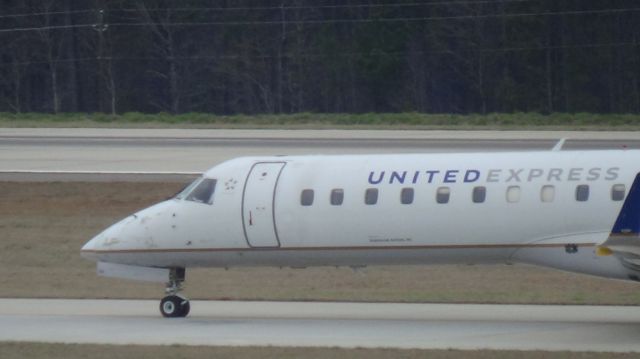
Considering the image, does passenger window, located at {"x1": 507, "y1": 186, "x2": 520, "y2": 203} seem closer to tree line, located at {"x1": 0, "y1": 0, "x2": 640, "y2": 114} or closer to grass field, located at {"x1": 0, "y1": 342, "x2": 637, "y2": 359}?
grass field, located at {"x1": 0, "y1": 342, "x2": 637, "y2": 359}

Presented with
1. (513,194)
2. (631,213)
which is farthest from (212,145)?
(631,213)

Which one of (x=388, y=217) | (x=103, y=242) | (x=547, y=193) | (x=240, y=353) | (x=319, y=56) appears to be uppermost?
(x=547, y=193)

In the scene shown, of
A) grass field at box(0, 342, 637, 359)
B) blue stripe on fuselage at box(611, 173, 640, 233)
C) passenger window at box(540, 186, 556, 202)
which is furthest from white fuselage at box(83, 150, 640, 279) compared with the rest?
grass field at box(0, 342, 637, 359)

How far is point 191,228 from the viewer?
68.6 ft

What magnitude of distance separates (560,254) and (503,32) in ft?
185

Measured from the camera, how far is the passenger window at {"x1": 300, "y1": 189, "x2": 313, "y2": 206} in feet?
67.3

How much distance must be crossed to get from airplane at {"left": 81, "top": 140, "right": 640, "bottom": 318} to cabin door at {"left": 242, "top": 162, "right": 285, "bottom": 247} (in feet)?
0.05

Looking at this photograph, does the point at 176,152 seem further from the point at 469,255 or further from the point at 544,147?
the point at 469,255

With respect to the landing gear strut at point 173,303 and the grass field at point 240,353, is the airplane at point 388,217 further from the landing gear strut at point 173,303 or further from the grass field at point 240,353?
the grass field at point 240,353

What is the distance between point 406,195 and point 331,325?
6.96ft

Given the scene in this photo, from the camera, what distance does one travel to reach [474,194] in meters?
19.7

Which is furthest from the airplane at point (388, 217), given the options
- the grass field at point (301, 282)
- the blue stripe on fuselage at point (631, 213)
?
the grass field at point (301, 282)

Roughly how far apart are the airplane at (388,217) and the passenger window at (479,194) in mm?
20

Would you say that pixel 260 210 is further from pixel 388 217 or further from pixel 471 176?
pixel 471 176
